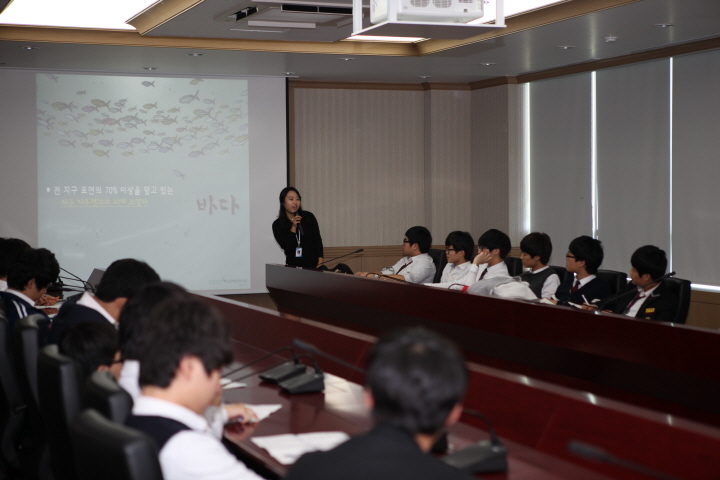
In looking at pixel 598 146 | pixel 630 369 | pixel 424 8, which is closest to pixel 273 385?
pixel 630 369

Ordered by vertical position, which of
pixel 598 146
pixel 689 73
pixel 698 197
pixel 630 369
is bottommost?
pixel 630 369

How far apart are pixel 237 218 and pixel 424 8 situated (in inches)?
172

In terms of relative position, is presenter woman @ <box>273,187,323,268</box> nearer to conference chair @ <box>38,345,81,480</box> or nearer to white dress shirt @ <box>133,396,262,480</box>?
conference chair @ <box>38,345,81,480</box>

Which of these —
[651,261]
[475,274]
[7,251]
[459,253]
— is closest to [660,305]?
[651,261]

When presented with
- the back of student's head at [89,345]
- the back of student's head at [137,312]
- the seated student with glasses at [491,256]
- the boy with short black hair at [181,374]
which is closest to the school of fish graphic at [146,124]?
the seated student with glasses at [491,256]

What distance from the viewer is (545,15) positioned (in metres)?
5.25

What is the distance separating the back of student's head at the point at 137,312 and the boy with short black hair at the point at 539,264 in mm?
3053

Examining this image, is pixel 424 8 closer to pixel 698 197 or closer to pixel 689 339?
pixel 689 339

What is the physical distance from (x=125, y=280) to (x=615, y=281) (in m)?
→ 2.88

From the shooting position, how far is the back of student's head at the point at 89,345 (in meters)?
2.47

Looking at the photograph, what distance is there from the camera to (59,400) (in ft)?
6.51

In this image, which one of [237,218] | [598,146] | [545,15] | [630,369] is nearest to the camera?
[630,369]

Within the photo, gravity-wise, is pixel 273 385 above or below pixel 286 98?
below

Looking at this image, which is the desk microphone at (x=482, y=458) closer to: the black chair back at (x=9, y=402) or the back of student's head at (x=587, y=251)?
the black chair back at (x=9, y=402)
